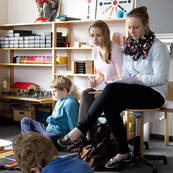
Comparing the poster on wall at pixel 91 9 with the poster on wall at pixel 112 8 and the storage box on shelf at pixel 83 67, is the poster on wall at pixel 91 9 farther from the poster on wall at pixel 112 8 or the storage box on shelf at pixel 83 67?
the storage box on shelf at pixel 83 67

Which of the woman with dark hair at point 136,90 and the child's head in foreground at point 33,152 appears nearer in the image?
the child's head in foreground at point 33,152

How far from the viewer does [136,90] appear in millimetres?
2637

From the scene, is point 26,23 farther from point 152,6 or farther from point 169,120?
point 169,120

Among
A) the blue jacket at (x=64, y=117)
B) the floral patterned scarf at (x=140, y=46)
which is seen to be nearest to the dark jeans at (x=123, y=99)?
the floral patterned scarf at (x=140, y=46)

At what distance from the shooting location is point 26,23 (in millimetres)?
4773

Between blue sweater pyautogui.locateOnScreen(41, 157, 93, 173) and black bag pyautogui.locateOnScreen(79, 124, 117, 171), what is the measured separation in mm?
1454

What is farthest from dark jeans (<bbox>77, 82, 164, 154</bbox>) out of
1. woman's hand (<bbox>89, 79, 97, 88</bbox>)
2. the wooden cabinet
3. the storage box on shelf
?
the storage box on shelf

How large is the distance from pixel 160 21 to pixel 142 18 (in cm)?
106

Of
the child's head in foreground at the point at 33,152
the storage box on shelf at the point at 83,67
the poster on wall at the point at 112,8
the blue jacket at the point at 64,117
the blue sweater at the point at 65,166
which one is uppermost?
the poster on wall at the point at 112,8

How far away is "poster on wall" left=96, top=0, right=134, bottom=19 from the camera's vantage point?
13.7 feet

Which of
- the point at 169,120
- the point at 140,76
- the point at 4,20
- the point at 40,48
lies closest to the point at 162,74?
the point at 140,76

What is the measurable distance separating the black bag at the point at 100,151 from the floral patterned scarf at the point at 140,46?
0.73 metres

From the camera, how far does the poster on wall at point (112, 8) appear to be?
13.7 ft

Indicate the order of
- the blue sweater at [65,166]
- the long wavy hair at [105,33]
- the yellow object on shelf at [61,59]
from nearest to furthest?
the blue sweater at [65,166] → the long wavy hair at [105,33] → the yellow object on shelf at [61,59]
